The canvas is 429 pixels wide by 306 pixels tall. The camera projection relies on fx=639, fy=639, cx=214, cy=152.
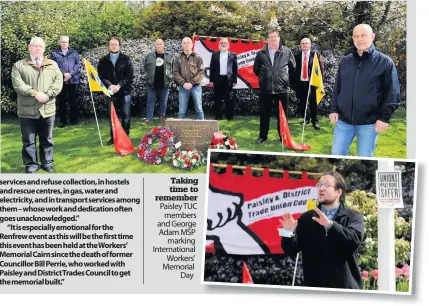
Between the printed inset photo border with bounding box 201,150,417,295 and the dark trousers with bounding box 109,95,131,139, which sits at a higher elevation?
the dark trousers with bounding box 109,95,131,139

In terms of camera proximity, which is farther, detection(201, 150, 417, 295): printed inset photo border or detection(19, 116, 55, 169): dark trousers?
detection(19, 116, 55, 169): dark trousers

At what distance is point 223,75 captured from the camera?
29.0 ft

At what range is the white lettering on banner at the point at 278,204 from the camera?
6.55 metres

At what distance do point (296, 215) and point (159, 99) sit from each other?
3226 mm

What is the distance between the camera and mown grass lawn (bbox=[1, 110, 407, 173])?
27.3ft

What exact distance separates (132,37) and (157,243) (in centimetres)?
298

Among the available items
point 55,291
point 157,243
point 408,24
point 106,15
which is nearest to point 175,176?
point 157,243

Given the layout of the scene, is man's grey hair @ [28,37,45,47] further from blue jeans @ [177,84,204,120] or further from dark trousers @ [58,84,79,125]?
blue jeans @ [177,84,204,120]

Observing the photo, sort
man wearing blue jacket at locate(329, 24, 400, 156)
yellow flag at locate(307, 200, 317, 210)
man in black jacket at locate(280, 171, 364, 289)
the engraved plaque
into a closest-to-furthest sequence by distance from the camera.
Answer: man in black jacket at locate(280, 171, 364, 289) → yellow flag at locate(307, 200, 317, 210) → man wearing blue jacket at locate(329, 24, 400, 156) → the engraved plaque

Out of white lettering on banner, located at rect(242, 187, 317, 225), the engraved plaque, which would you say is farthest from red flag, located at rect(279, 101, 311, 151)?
white lettering on banner, located at rect(242, 187, 317, 225)

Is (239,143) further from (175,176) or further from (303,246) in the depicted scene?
(303,246)

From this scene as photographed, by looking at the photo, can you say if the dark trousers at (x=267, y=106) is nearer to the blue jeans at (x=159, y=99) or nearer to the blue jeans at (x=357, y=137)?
the blue jeans at (x=357, y=137)

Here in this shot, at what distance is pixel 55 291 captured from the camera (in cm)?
749

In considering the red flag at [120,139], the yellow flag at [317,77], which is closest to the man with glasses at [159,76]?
the red flag at [120,139]
